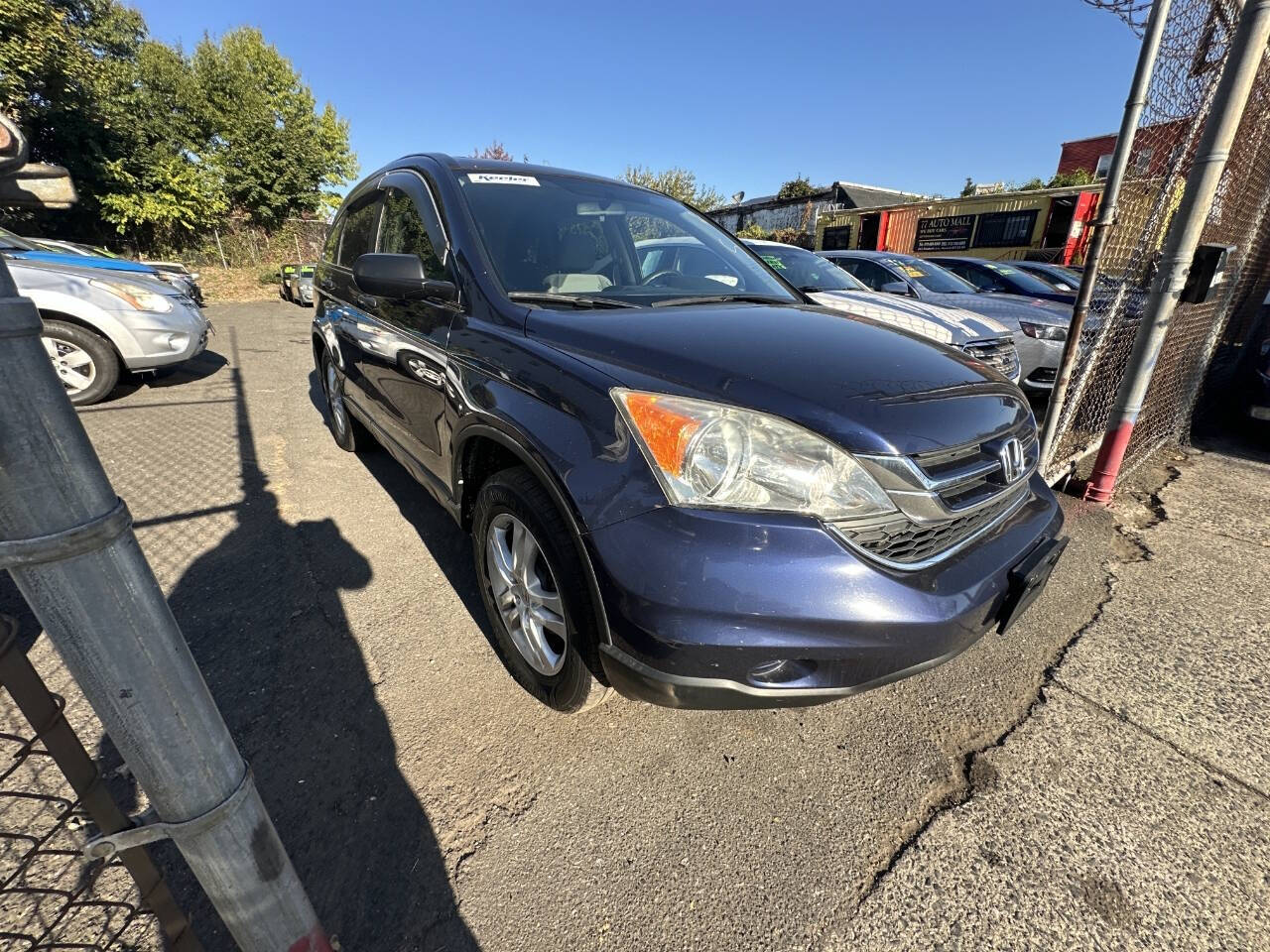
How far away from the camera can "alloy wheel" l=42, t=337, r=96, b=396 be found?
5157 millimetres

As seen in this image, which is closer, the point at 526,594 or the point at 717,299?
the point at 526,594

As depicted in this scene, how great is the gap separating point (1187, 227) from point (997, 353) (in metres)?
1.82

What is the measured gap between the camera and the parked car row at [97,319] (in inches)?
201

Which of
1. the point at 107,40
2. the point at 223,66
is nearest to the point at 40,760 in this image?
the point at 223,66

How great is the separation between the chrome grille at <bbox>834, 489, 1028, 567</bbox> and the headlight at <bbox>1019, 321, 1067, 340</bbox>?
18.6 feet

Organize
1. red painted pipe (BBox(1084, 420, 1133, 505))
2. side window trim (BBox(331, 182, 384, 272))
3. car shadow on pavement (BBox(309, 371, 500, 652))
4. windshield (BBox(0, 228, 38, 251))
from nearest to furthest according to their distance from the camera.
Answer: car shadow on pavement (BBox(309, 371, 500, 652)) < side window trim (BBox(331, 182, 384, 272)) < red painted pipe (BBox(1084, 420, 1133, 505)) < windshield (BBox(0, 228, 38, 251))

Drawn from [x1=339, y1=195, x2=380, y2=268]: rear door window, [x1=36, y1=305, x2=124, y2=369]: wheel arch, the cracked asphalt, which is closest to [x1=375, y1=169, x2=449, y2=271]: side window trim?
[x1=339, y1=195, x2=380, y2=268]: rear door window

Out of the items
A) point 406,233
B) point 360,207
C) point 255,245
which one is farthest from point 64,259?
point 255,245

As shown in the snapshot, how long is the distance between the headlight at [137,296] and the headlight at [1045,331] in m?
8.66

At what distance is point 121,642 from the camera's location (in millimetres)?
745

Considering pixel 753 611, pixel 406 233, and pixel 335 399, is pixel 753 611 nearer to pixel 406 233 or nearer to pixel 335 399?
pixel 406 233

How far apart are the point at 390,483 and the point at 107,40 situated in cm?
2605

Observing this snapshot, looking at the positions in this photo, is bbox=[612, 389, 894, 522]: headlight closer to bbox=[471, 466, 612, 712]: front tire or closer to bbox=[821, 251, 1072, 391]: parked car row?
bbox=[471, 466, 612, 712]: front tire

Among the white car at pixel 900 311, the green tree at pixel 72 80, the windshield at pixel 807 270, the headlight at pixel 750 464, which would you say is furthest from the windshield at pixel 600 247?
the green tree at pixel 72 80
